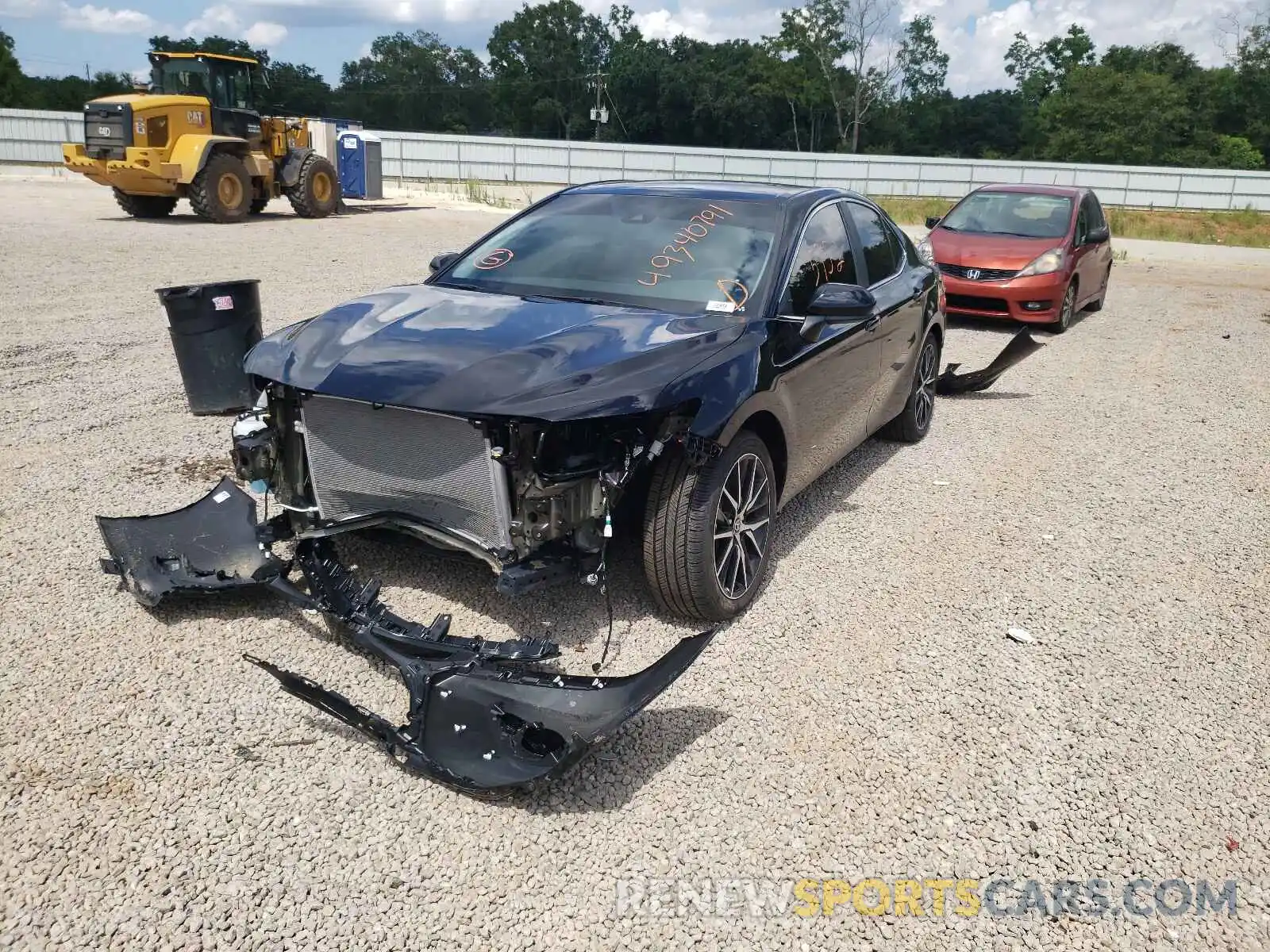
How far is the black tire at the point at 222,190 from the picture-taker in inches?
711

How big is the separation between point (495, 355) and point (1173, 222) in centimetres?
3450

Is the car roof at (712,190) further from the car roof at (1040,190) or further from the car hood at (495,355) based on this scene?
the car roof at (1040,190)

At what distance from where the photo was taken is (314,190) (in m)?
20.6

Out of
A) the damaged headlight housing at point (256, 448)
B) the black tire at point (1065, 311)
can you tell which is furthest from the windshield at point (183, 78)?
the damaged headlight housing at point (256, 448)

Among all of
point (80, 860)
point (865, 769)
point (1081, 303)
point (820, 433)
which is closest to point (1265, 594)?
point (820, 433)

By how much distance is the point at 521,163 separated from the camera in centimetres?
3606

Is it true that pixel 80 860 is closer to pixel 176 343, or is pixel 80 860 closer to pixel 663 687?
pixel 663 687

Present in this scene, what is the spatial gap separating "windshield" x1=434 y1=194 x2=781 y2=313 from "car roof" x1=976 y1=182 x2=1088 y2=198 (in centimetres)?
855

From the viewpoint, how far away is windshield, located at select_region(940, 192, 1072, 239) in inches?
452

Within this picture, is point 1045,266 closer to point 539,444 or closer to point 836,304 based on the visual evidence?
point 836,304

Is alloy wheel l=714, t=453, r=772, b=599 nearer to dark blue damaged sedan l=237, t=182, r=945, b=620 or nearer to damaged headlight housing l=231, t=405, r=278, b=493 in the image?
dark blue damaged sedan l=237, t=182, r=945, b=620

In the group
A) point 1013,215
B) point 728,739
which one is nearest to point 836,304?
point 728,739

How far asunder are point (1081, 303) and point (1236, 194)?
100.0ft

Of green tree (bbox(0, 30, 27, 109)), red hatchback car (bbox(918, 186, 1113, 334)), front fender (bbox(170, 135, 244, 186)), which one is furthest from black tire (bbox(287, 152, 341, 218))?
green tree (bbox(0, 30, 27, 109))
